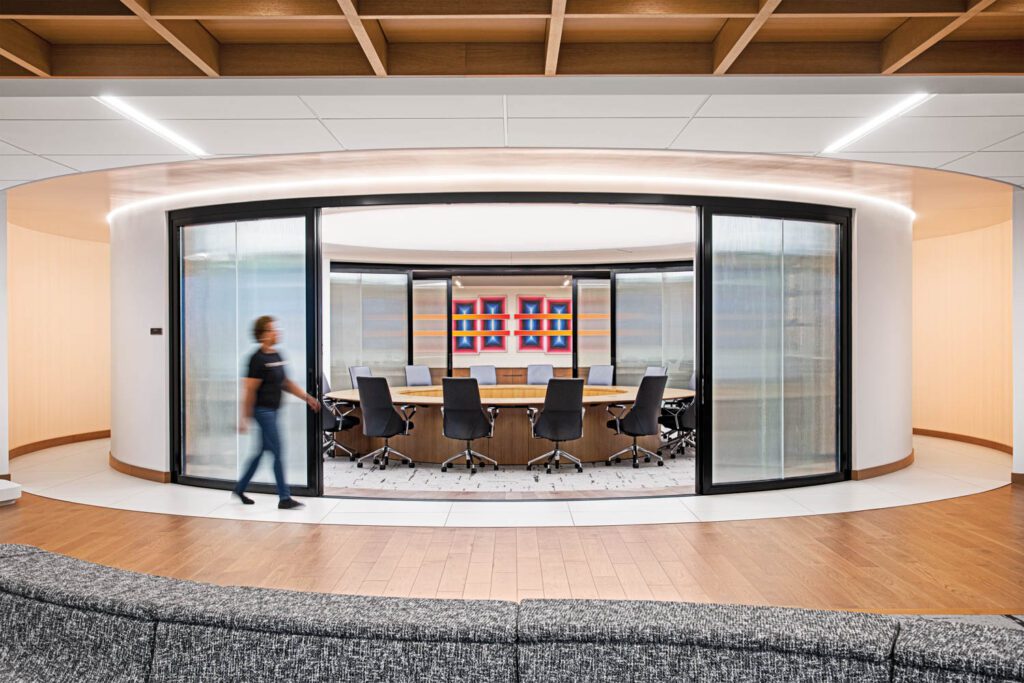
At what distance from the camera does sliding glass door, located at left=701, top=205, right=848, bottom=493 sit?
612cm

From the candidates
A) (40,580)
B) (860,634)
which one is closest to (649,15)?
(860,634)

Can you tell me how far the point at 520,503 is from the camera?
5.72m

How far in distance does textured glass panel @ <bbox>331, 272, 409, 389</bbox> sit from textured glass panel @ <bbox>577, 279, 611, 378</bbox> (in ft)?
9.79

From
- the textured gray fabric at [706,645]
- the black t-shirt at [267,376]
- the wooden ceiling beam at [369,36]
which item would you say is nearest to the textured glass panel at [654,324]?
the black t-shirt at [267,376]

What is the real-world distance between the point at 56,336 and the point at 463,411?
5705 mm

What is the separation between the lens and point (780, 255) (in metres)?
6.32

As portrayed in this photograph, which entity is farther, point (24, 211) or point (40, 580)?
point (24, 211)

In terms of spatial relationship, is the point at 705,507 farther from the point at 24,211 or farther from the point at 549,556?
→ the point at 24,211

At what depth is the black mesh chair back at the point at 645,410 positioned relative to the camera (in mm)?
7339

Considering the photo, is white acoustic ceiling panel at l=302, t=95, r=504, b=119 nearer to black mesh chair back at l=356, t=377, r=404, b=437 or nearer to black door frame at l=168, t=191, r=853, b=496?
black door frame at l=168, t=191, r=853, b=496

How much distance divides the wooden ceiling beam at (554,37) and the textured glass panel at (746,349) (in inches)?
125

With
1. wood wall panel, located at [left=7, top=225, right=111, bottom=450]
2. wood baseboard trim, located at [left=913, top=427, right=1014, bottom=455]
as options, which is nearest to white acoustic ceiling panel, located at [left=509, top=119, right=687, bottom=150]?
wood baseboard trim, located at [left=913, top=427, right=1014, bottom=455]

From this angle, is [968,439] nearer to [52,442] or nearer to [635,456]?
[635,456]

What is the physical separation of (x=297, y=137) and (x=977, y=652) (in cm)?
436
